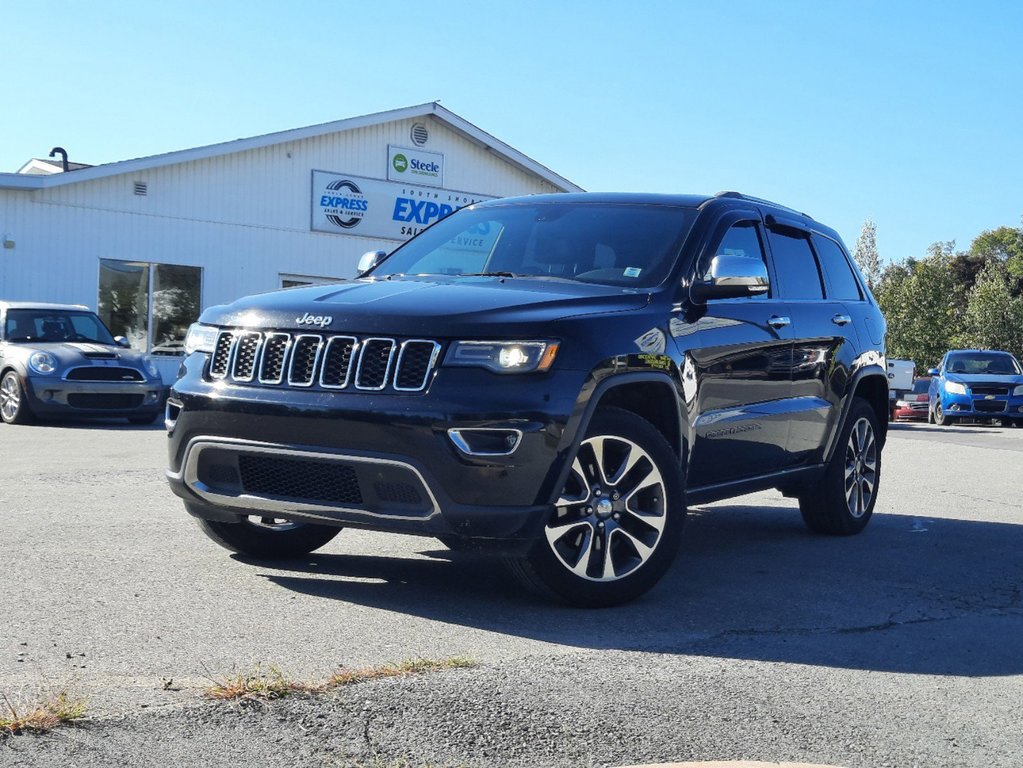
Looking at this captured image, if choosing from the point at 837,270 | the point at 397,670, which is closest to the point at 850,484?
the point at 837,270

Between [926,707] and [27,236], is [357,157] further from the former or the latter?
[926,707]

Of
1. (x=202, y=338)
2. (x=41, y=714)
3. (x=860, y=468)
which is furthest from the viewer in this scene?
(x=860, y=468)

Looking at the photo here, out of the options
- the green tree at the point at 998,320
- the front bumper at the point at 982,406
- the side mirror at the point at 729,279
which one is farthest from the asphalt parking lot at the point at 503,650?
the green tree at the point at 998,320

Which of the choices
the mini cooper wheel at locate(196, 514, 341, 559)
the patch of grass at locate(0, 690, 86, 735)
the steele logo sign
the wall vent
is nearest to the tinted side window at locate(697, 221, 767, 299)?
the steele logo sign

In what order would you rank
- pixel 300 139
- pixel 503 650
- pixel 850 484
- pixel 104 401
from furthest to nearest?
pixel 300 139 → pixel 104 401 → pixel 850 484 → pixel 503 650

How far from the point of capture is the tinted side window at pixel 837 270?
7.89 m

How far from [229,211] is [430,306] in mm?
21673

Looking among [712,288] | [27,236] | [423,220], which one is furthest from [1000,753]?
[423,220]

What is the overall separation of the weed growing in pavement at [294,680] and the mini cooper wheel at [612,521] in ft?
2.94

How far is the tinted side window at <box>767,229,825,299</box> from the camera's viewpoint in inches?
283

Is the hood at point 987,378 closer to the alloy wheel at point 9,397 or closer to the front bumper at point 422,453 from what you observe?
the alloy wheel at point 9,397

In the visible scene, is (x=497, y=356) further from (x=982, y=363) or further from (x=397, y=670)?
(x=982, y=363)

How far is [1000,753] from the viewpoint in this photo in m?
3.66

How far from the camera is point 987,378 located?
28547 mm
